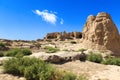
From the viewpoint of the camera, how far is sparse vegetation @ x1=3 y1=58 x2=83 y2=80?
330 inches

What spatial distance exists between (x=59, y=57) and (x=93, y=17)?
54.9 ft

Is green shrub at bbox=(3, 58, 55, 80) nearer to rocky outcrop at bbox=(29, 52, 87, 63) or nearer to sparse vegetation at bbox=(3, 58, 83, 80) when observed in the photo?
sparse vegetation at bbox=(3, 58, 83, 80)

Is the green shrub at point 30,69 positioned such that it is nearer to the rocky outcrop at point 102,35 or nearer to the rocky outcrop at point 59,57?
the rocky outcrop at point 59,57

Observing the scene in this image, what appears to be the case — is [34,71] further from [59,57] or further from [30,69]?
[59,57]

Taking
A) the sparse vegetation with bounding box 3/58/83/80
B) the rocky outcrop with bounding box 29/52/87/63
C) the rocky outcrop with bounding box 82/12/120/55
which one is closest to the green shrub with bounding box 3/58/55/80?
the sparse vegetation with bounding box 3/58/83/80

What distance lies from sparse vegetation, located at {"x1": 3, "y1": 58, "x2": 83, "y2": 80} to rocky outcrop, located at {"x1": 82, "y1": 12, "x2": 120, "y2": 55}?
15753mm

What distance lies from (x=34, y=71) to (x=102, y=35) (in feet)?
59.4

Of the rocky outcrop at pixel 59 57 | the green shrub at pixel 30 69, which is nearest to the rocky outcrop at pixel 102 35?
the rocky outcrop at pixel 59 57

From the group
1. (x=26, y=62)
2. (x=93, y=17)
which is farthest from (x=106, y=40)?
(x=26, y=62)

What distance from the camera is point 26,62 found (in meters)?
10.5

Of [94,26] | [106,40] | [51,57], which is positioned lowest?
[51,57]

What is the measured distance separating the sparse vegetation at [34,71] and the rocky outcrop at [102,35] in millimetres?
15753

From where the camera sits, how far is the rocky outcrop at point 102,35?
83.1 feet

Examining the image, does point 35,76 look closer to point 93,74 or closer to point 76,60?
point 93,74
